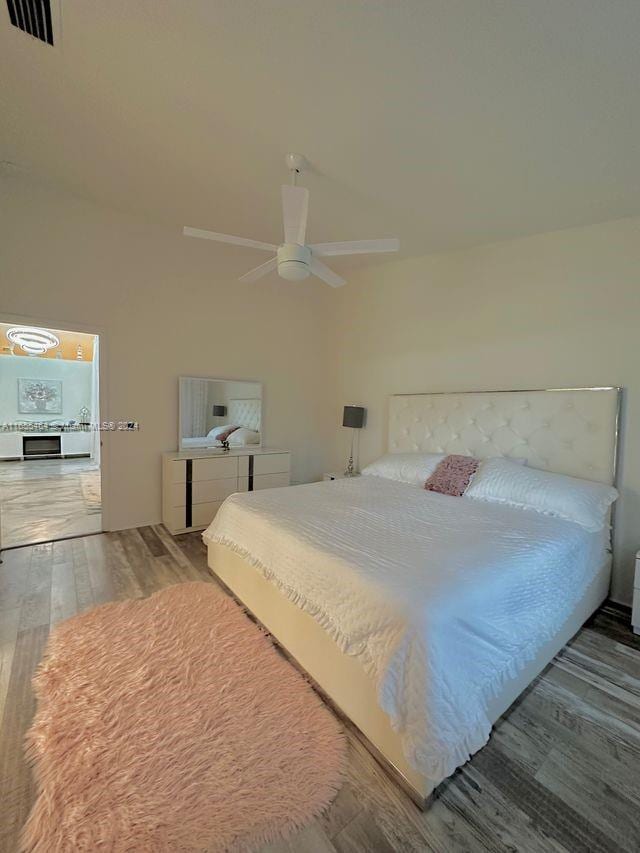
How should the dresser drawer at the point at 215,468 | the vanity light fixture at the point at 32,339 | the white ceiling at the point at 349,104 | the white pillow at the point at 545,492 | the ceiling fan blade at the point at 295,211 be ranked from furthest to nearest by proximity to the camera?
the vanity light fixture at the point at 32,339 → the dresser drawer at the point at 215,468 → the white pillow at the point at 545,492 → the ceiling fan blade at the point at 295,211 → the white ceiling at the point at 349,104

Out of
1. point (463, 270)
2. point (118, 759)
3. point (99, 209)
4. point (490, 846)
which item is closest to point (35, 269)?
point (99, 209)

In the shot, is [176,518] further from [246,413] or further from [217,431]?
[246,413]

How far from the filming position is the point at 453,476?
2.85m

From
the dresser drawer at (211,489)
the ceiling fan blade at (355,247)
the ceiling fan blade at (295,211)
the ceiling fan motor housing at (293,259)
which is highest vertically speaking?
the ceiling fan blade at (295,211)

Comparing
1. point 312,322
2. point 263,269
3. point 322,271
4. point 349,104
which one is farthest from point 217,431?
point 349,104

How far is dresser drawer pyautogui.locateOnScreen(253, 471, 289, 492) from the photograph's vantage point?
405 centimetres

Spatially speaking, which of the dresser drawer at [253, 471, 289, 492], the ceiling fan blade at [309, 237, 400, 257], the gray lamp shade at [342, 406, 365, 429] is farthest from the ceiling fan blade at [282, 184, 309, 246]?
the dresser drawer at [253, 471, 289, 492]

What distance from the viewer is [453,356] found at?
11.3 feet

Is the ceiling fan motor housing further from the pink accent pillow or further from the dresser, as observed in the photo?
the dresser

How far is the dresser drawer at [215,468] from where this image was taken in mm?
3611

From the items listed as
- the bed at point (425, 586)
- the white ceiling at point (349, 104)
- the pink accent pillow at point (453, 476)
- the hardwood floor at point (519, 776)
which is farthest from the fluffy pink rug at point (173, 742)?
the white ceiling at point (349, 104)

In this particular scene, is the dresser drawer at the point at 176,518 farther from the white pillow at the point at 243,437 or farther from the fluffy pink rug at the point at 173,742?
the fluffy pink rug at the point at 173,742

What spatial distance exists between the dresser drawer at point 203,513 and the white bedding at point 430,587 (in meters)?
1.33

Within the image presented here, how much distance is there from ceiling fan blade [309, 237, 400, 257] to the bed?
1.63 m
